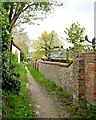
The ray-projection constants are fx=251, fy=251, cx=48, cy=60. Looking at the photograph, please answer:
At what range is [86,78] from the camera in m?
7.68

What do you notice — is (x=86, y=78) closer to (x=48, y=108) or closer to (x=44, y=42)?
(x=48, y=108)

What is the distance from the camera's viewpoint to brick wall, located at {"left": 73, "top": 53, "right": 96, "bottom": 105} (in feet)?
23.2

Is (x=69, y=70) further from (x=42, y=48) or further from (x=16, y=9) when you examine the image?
(x=42, y=48)

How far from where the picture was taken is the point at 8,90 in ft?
30.6

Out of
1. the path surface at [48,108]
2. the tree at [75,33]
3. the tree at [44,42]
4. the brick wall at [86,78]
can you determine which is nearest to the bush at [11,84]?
the path surface at [48,108]

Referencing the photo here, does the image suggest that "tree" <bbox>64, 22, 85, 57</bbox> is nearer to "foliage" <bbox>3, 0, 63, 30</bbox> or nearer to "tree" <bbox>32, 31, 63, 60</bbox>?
"foliage" <bbox>3, 0, 63, 30</bbox>

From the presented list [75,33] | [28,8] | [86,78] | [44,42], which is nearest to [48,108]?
[86,78]

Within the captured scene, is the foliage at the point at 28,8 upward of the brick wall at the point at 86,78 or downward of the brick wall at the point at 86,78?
upward

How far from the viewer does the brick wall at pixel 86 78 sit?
23.2ft

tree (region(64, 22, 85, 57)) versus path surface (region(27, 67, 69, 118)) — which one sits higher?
tree (region(64, 22, 85, 57))

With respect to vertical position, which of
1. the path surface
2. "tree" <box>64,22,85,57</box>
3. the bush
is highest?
"tree" <box>64,22,85,57</box>

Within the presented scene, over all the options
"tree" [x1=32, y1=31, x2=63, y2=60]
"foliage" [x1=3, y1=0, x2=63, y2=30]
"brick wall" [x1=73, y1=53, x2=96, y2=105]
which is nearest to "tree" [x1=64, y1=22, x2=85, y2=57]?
"foliage" [x1=3, y1=0, x2=63, y2=30]

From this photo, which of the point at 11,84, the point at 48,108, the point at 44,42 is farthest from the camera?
the point at 44,42

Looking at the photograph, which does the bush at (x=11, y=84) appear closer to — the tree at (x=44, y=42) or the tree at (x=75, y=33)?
the tree at (x=75, y=33)
